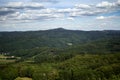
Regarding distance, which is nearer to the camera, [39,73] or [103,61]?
[39,73]

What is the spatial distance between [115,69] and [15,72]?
222ft

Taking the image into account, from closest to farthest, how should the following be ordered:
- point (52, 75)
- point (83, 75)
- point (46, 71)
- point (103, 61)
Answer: point (83, 75) < point (52, 75) < point (46, 71) < point (103, 61)

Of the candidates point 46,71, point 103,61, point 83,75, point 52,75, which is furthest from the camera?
point 103,61

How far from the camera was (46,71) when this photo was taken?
15762 cm

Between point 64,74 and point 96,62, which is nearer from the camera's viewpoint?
point 64,74

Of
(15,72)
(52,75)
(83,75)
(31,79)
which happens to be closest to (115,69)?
(83,75)

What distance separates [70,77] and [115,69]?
3082cm

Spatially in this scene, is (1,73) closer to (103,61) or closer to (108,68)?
(108,68)

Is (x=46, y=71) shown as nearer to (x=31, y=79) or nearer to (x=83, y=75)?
(x=31, y=79)

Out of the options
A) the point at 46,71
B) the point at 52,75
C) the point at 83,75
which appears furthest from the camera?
the point at 46,71

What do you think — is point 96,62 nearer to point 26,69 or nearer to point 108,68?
point 108,68

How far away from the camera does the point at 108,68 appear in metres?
149

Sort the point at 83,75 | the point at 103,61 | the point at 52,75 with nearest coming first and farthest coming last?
the point at 83,75
the point at 52,75
the point at 103,61

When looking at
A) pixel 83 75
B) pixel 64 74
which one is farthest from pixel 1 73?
pixel 83 75
